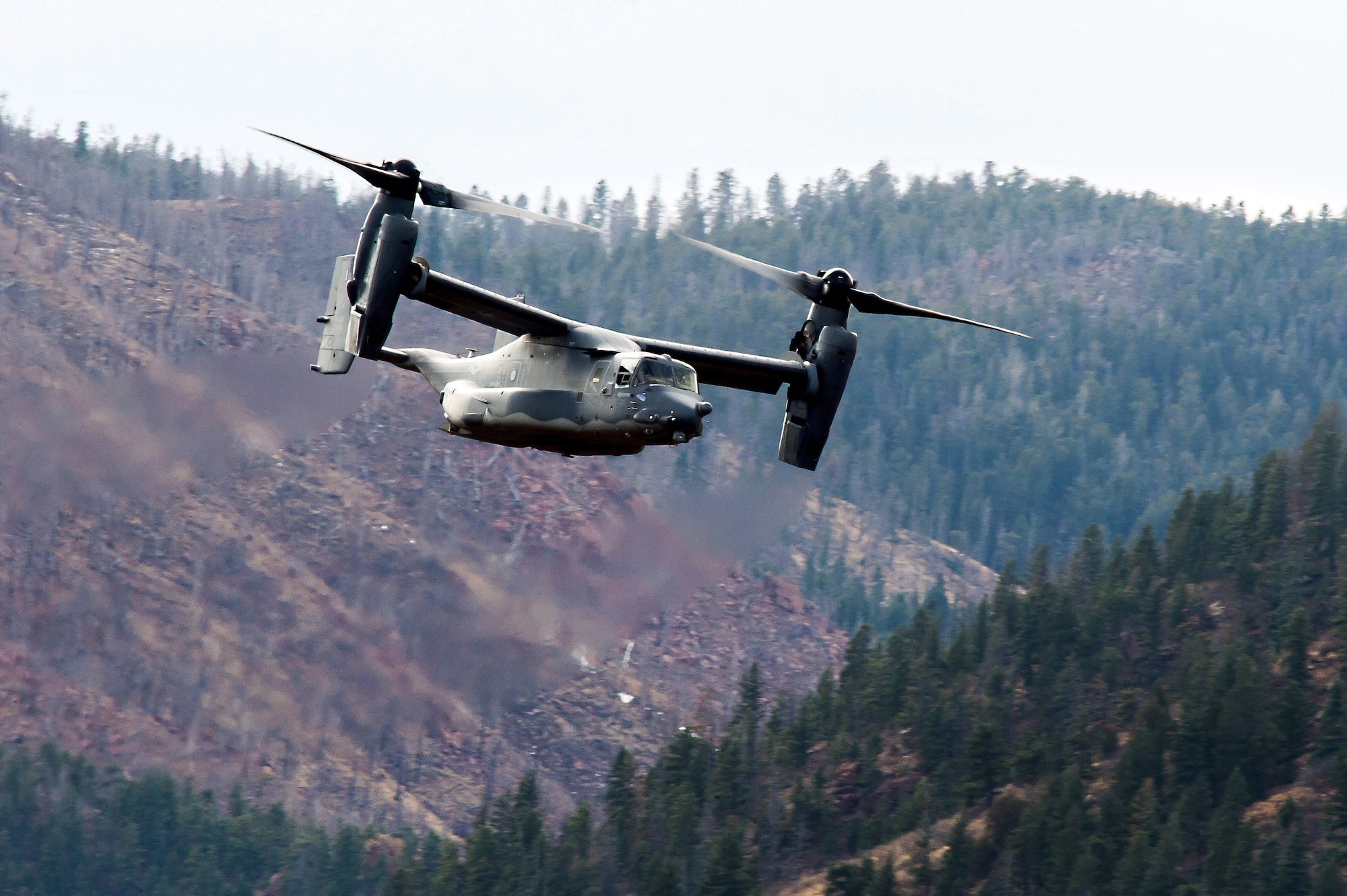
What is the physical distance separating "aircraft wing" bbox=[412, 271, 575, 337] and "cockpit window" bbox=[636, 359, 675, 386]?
5.94 feet

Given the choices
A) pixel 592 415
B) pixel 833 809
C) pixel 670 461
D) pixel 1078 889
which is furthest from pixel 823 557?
pixel 592 415

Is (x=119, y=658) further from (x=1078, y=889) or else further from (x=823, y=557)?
(x=823, y=557)

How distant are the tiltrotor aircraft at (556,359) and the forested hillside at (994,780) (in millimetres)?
58233

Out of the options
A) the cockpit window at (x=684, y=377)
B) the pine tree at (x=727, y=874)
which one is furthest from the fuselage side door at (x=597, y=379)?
the pine tree at (x=727, y=874)

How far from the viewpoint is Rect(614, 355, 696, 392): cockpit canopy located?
36594 mm

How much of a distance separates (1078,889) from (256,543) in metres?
69.3

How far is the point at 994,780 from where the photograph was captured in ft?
345

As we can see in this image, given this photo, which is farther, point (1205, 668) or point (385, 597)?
point (385, 597)

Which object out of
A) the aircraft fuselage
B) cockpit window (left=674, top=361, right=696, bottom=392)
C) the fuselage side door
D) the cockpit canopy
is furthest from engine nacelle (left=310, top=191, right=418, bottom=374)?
cockpit window (left=674, top=361, right=696, bottom=392)

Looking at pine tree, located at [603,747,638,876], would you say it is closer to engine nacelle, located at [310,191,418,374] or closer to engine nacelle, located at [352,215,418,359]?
engine nacelle, located at [310,191,418,374]

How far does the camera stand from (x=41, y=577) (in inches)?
4887

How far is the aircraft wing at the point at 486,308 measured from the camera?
122ft

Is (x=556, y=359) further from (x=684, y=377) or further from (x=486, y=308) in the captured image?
(x=684, y=377)

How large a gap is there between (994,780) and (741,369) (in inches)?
2754
